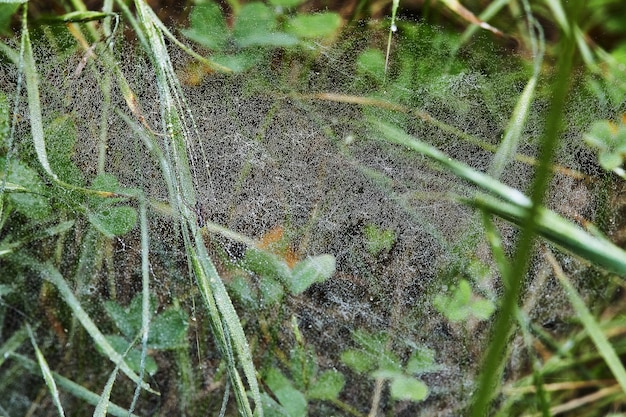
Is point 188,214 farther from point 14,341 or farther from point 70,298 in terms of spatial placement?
point 14,341

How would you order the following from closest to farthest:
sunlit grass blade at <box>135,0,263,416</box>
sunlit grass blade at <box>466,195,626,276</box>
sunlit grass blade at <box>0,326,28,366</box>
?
sunlit grass blade at <box>466,195,626,276</box> → sunlit grass blade at <box>135,0,263,416</box> → sunlit grass blade at <box>0,326,28,366</box>

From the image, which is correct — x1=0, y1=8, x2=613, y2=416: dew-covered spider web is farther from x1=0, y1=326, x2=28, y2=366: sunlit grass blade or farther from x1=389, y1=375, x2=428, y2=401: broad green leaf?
x1=0, y1=326, x2=28, y2=366: sunlit grass blade

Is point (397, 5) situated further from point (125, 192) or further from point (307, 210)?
point (125, 192)

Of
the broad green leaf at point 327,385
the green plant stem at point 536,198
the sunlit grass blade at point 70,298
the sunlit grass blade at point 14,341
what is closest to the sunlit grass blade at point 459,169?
the green plant stem at point 536,198

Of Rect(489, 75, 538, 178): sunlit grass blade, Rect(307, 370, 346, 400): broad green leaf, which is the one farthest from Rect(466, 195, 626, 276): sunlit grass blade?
Rect(307, 370, 346, 400): broad green leaf

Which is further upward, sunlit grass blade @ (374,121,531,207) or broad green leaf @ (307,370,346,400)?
sunlit grass blade @ (374,121,531,207)
